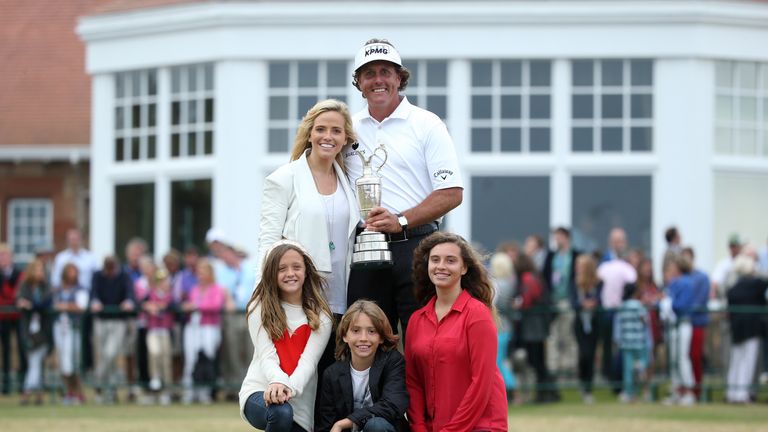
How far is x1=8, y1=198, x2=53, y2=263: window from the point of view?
88.7ft

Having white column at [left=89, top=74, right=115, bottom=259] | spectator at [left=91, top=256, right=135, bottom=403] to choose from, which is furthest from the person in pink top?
white column at [left=89, top=74, right=115, bottom=259]

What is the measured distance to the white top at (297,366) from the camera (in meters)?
8.39

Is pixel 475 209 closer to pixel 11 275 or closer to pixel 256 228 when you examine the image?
pixel 256 228

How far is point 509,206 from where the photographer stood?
2111cm

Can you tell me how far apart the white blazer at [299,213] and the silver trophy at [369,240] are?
0.16m

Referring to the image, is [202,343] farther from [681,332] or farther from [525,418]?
[681,332]

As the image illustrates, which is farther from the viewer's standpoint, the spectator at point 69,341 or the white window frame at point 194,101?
the white window frame at point 194,101

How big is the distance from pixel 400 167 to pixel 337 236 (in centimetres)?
53

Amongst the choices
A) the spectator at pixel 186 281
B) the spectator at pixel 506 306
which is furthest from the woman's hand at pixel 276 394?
the spectator at pixel 186 281

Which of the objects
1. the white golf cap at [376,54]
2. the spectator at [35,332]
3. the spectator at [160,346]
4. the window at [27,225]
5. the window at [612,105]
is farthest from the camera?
the window at [27,225]

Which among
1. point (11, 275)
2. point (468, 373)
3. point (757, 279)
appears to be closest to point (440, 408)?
point (468, 373)

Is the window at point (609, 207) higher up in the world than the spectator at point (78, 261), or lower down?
higher up

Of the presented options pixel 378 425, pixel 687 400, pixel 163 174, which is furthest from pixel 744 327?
pixel 163 174

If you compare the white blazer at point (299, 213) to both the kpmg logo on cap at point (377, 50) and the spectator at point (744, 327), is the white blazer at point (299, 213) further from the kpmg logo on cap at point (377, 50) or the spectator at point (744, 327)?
the spectator at point (744, 327)
